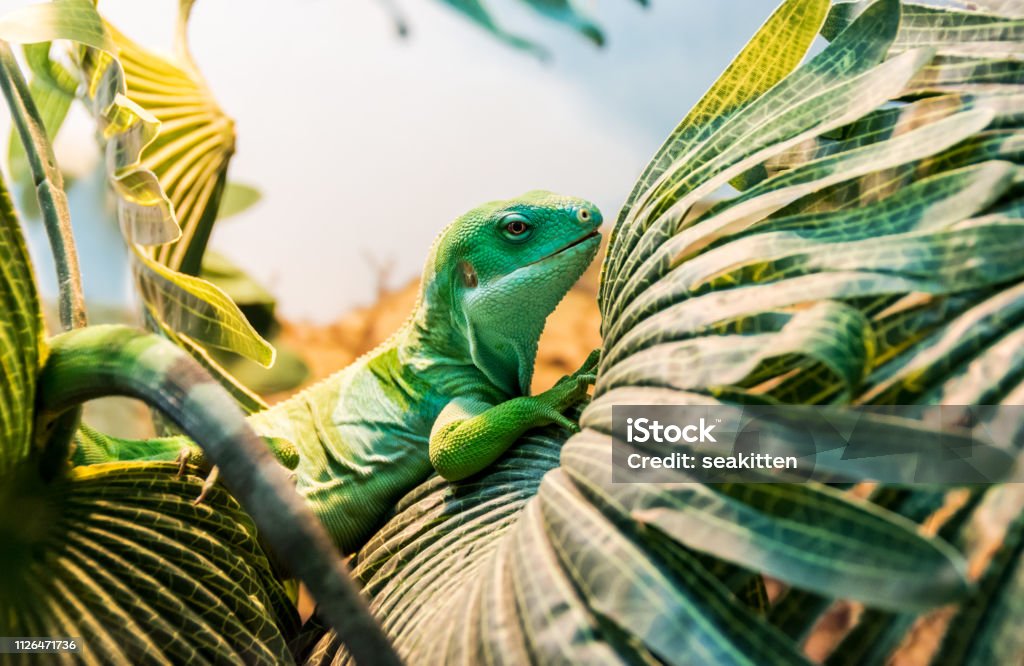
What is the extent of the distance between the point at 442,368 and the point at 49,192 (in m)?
0.61

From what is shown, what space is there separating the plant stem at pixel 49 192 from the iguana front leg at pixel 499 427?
51 centimetres

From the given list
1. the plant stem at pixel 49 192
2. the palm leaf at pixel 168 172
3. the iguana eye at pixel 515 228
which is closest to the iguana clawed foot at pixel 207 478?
the palm leaf at pixel 168 172

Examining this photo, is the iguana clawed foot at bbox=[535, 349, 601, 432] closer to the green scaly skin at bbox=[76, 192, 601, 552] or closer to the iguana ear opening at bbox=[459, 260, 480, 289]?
the green scaly skin at bbox=[76, 192, 601, 552]

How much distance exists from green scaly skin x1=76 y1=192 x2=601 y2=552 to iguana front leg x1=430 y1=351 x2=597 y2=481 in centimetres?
7

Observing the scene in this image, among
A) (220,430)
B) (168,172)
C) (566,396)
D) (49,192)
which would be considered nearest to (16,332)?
(220,430)

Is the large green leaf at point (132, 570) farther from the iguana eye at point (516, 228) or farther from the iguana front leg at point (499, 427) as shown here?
the iguana eye at point (516, 228)

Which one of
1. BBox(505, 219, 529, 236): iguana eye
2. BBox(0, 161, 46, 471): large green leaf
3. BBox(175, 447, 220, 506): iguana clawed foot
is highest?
BBox(505, 219, 529, 236): iguana eye

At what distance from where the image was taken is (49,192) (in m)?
1.03

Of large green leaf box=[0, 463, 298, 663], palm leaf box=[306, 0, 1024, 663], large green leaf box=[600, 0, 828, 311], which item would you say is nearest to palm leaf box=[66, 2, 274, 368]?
large green leaf box=[0, 463, 298, 663]

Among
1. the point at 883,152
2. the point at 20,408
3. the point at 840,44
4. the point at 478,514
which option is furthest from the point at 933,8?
the point at 20,408

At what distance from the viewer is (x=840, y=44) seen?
69 cm

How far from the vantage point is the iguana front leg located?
96cm

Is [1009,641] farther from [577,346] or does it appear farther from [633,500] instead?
[577,346]

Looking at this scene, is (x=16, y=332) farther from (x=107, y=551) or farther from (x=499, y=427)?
(x=499, y=427)
